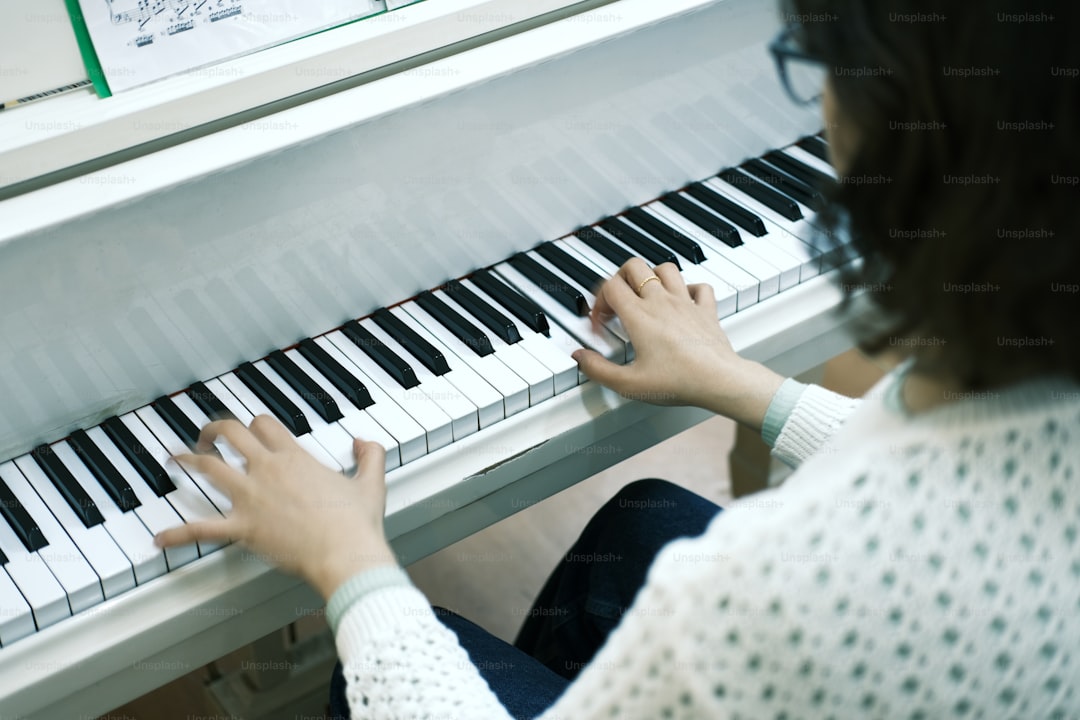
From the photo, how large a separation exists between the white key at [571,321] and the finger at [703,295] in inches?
4.2

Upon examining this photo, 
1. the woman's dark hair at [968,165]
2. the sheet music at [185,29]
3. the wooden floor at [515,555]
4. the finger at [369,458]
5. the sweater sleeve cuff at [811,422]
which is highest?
the sheet music at [185,29]

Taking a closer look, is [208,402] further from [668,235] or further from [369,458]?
[668,235]

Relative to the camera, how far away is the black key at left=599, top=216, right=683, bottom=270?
151cm

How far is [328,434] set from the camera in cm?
125

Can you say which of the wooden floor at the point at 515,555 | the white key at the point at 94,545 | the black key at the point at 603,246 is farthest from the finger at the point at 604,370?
the wooden floor at the point at 515,555

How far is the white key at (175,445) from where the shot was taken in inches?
46.1

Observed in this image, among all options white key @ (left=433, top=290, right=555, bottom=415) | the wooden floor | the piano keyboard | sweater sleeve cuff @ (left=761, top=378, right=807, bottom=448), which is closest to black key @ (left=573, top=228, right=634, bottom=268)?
the piano keyboard

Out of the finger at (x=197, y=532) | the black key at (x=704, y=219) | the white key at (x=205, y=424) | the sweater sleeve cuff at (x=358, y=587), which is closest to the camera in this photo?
the sweater sleeve cuff at (x=358, y=587)

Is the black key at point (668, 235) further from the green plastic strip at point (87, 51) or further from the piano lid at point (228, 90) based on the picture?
the green plastic strip at point (87, 51)

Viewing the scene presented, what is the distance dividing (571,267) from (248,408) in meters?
0.46

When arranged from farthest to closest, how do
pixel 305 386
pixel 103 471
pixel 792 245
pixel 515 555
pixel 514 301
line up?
pixel 515 555 → pixel 792 245 → pixel 514 301 → pixel 305 386 → pixel 103 471

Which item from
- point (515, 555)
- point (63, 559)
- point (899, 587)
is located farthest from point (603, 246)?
point (515, 555)

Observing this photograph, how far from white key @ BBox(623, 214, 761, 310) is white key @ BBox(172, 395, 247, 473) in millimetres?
630

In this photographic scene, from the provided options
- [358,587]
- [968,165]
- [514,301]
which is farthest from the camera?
[514,301]
